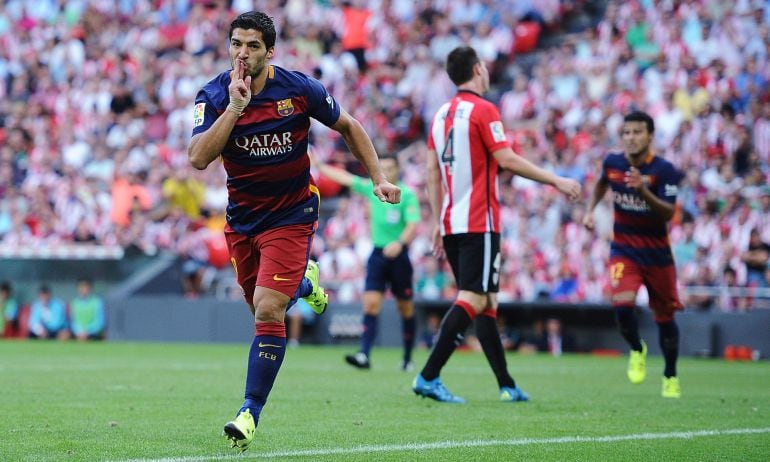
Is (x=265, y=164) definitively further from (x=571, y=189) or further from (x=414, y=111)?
(x=414, y=111)

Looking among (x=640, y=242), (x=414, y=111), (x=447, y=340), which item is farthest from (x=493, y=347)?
(x=414, y=111)

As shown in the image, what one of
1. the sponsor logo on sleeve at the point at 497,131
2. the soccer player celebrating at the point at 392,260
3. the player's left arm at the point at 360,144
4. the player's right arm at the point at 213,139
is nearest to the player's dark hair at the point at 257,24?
the player's right arm at the point at 213,139

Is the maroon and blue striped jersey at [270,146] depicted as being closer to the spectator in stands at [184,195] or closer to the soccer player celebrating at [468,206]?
the soccer player celebrating at [468,206]

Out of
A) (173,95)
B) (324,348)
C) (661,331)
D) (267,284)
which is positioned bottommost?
(324,348)

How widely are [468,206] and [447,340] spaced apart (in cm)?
103

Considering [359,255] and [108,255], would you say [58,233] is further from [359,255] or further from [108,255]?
[359,255]

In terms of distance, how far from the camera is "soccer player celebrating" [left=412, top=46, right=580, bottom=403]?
9.15 m

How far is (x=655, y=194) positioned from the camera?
10.6 m

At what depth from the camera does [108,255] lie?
22016 mm

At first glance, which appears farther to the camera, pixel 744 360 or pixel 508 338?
pixel 508 338

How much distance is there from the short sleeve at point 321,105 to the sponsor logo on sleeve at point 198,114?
610 mm

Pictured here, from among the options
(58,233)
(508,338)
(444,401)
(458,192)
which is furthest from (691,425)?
(58,233)

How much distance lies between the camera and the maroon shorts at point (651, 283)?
10750 millimetres

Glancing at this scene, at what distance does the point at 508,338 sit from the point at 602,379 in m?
6.59
